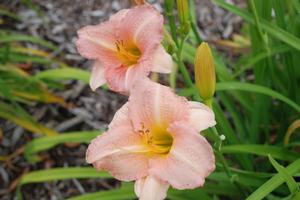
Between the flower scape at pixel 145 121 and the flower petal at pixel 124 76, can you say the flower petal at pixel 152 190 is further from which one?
the flower petal at pixel 124 76

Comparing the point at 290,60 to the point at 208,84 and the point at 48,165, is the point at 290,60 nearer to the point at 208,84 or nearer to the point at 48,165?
the point at 208,84

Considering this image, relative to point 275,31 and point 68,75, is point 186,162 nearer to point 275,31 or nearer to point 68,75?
point 275,31

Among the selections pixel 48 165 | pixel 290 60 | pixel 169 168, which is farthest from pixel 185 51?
pixel 169 168

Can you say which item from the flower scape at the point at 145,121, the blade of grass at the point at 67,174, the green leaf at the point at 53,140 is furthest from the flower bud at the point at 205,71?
the green leaf at the point at 53,140

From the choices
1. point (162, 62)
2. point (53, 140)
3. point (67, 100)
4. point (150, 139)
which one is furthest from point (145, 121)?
point (67, 100)

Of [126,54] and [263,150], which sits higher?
[126,54]

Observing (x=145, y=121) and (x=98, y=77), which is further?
(x=98, y=77)
